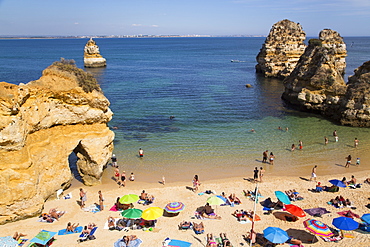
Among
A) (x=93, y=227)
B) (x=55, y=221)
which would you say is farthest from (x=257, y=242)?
(x=55, y=221)

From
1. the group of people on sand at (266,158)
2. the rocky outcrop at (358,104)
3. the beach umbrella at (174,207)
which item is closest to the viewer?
the beach umbrella at (174,207)

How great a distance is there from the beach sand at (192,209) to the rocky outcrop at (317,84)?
685 inches

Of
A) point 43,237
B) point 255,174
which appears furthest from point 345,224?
point 43,237

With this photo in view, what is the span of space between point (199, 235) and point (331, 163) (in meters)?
16.4

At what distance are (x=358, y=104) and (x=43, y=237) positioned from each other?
3624cm

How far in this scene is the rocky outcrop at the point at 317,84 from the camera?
38219 millimetres

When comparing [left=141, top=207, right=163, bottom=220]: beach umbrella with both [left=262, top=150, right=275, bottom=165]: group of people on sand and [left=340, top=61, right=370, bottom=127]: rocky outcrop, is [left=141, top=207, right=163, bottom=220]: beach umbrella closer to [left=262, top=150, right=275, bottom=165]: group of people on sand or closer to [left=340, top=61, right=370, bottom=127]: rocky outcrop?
[left=262, top=150, right=275, bottom=165]: group of people on sand

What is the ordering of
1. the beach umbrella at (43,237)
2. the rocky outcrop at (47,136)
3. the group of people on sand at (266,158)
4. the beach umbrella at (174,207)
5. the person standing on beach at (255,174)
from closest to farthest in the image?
the beach umbrella at (43,237), the rocky outcrop at (47,136), the beach umbrella at (174,207), the person standing on beach at (255,174), the group of people on sand at (266,158)

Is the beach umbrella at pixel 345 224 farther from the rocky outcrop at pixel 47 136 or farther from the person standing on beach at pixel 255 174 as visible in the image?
the rocky outcrop at pixel 47 136

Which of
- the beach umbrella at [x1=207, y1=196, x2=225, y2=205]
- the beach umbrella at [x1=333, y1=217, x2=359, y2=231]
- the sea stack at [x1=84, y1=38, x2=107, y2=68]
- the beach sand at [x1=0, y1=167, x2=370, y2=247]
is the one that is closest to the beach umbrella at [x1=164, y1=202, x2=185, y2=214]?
the beach sand at [x1=0, y1=167, x2=370, y2=247]

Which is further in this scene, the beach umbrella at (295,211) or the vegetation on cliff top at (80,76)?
the vegetation on cliff top at (80,76)

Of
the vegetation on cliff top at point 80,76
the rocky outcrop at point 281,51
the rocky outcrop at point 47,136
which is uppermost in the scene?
the rocky outcrop at point 281,51

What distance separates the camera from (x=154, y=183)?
21.8 m

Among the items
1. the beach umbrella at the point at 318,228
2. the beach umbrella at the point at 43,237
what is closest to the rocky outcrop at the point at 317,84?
the beach umbrella at the point at 318,228
